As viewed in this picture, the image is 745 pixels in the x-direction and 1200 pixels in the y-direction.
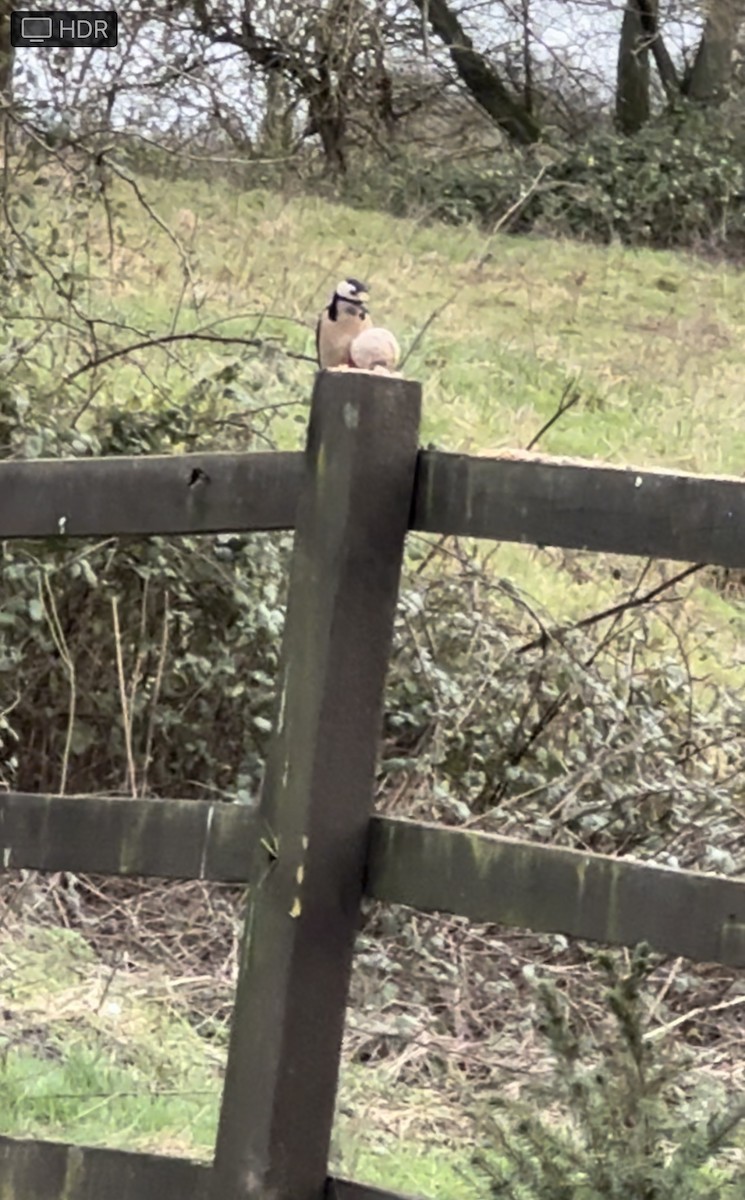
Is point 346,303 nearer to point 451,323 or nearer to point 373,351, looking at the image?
point 373,351

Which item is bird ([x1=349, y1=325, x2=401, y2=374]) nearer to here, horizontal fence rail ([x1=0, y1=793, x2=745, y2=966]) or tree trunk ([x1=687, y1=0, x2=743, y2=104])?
horizontal fence rail ([x1=0, y1=793, x2=745, y2=966])

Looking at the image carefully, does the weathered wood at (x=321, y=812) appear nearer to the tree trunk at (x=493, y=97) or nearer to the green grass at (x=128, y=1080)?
the green grass at (x=128, y=1080)

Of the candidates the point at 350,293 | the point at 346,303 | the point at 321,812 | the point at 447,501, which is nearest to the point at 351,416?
the point at 447,501

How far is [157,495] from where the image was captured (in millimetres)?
2596

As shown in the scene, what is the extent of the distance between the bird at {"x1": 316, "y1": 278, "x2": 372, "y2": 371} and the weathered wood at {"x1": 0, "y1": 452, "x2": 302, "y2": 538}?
3.22ft

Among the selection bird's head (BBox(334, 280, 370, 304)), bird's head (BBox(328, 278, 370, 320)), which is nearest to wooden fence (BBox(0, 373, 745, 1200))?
Result: bird's head (BBox(328, 278, 370, 320))

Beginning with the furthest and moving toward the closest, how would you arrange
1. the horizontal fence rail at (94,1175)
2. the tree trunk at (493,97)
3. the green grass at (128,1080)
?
the tree trunk at (493,97) < the green grass at (128,1080) < the horizontal fence rail at (94,1175)

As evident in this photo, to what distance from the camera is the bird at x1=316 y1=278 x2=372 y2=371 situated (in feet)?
12.1

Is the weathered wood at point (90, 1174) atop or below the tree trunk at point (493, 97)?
below

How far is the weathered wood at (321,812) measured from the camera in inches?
95.3

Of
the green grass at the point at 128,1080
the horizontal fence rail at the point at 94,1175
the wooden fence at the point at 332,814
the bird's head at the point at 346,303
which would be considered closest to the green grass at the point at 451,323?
the bird's head at the point at 346,303

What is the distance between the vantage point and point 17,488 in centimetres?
277

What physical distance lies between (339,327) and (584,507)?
1.58m

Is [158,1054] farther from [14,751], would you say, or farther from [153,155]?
[153,155]
